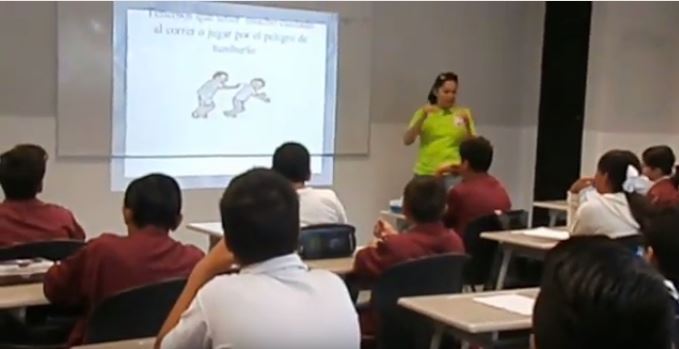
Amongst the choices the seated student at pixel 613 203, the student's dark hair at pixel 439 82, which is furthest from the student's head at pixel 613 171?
the student's dark hair at pixel 439 82

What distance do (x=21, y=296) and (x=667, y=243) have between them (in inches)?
73.9

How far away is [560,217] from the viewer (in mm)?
6070

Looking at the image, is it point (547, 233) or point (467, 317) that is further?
point (547, 233)

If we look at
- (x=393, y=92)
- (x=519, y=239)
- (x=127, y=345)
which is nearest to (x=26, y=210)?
(x=127, y=345)

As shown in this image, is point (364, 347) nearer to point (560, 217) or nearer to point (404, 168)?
point (560, 217)

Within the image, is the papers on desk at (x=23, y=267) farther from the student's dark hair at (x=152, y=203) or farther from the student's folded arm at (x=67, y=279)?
the student's dark hair at (x=152, y=203)

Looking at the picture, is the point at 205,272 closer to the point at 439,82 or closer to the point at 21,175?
the point at 21,175

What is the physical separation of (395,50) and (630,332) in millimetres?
6153

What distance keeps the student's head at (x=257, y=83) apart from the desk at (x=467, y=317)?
11.8ft

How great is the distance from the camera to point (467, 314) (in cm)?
259

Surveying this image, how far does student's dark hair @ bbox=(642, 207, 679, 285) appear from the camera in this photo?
7.25 feet

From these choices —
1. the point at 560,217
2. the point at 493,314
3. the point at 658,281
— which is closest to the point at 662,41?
the point at 560,217

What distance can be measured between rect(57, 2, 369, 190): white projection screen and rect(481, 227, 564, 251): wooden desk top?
2460mm

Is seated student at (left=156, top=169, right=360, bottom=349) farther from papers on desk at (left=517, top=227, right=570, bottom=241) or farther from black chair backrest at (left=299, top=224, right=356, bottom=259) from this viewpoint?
papers on desk at (left=517, top=227, right=570, bottom=241)
